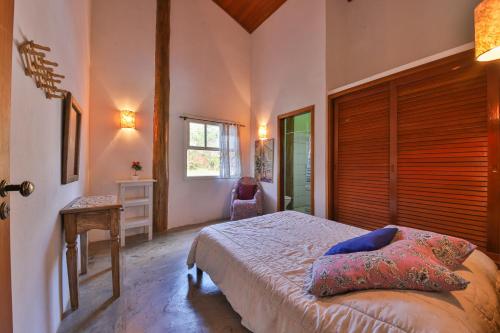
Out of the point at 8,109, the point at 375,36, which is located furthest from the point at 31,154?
the point at 375,36

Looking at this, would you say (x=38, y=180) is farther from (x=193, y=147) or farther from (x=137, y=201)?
(x=193, y=147)

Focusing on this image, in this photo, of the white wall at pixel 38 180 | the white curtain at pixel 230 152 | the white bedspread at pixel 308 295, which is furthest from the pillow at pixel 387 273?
the white curtain at pixel 230 152

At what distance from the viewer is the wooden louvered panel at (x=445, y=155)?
2074 mm

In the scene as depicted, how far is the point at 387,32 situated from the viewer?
3.07 m

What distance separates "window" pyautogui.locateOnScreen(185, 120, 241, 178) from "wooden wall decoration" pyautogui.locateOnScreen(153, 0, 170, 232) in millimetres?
466

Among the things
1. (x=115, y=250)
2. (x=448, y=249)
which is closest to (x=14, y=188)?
(x=115, y=250)

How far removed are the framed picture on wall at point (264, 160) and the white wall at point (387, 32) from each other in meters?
1.68

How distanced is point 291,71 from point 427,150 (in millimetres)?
2556

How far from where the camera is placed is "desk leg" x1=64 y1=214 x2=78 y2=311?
5.71 ft

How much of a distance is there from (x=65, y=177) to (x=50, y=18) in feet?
3.77

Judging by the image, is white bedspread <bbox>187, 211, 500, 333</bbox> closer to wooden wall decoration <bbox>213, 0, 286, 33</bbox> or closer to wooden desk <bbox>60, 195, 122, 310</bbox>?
wooden desk <bbox>60, 195, 122, 310</bbox>

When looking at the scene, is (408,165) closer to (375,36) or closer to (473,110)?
(473,110)

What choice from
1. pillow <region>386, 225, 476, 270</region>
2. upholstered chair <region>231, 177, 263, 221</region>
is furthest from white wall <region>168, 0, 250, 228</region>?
pillow <region>386, 225, 476, 270</region>

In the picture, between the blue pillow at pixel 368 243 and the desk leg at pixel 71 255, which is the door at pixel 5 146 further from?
the blue pillow at pixel 368 243
